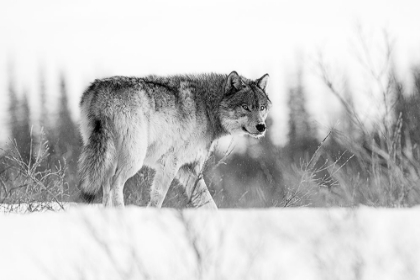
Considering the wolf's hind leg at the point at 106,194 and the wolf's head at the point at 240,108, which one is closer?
the wolf's hind leg at the point at 106,194

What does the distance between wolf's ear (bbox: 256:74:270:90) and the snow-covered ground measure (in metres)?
3.72

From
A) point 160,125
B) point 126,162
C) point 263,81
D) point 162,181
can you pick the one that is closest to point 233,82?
point 263,81

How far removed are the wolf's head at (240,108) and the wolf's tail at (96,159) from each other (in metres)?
1.80

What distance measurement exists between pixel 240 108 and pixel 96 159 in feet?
7.31

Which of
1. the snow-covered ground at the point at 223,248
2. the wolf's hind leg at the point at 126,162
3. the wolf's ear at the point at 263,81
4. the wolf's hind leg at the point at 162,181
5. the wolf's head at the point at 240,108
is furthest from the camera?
the wolf's ear at the point at 263,81

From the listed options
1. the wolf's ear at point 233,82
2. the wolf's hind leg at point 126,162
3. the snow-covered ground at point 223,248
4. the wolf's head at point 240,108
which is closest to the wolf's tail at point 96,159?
the wolf's hind leg at point 126,162

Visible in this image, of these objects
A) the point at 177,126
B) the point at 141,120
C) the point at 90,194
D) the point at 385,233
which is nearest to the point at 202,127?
the point at 177,126

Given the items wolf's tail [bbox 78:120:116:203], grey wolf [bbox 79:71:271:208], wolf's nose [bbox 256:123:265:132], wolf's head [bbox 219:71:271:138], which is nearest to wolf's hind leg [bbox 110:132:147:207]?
grey wolf [bbox 79:71:271:208]

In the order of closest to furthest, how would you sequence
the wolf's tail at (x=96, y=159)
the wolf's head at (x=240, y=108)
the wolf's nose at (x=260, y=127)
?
the wolf's tail at (x=96, y=159) → the wolf's nose at (x=260, y=127) → the wolf's head at (x=240, y=108)

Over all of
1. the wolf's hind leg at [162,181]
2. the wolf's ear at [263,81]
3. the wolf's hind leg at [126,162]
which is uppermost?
the wolf's ear at [263,81]

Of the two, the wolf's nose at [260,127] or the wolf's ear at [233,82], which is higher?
the wolf's ear at [233,82]

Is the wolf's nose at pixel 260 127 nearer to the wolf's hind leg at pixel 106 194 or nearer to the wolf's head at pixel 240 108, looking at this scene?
the wolf's head at pixel 240 108

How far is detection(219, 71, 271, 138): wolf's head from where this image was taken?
6.81 m

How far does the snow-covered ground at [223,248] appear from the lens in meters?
2.41
